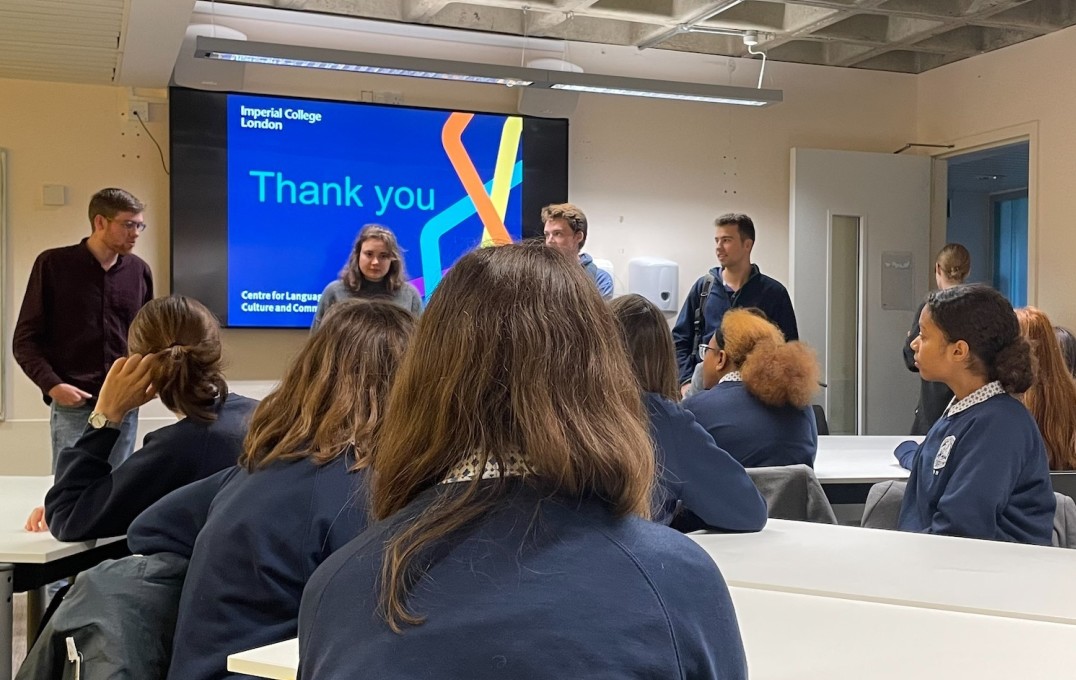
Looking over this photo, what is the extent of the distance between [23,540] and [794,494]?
5.98ft

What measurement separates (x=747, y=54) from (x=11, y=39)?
4.06m

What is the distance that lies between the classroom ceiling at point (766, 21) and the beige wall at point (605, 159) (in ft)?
0.91

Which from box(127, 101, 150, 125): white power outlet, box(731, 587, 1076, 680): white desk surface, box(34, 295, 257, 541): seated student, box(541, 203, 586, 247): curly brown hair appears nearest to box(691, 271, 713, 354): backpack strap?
box(541, 203, 586, 247): curly brown hair

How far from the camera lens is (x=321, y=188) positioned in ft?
17.9

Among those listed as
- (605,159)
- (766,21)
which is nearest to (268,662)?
(605,159)

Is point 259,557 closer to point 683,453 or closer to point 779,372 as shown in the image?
point 683,453

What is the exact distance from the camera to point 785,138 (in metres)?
6.52

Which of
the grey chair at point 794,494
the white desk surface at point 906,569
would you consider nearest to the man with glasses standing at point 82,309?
the grey chair at point 794,494

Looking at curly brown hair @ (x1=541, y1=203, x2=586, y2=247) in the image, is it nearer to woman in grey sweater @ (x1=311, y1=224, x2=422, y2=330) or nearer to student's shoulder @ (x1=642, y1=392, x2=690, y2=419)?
woman in grey sweater @ (x1=311, y1=224, x2=422, y2=330)

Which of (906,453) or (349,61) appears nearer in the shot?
(906,453)

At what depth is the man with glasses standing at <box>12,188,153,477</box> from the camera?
13.8 ft

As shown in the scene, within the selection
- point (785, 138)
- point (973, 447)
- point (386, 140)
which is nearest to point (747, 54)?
point (785, 138)

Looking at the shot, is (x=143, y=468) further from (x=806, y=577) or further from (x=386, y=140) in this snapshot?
(x=386, y=140)

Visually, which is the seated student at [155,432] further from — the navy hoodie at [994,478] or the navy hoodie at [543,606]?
the navy hoodie at [994,478]
